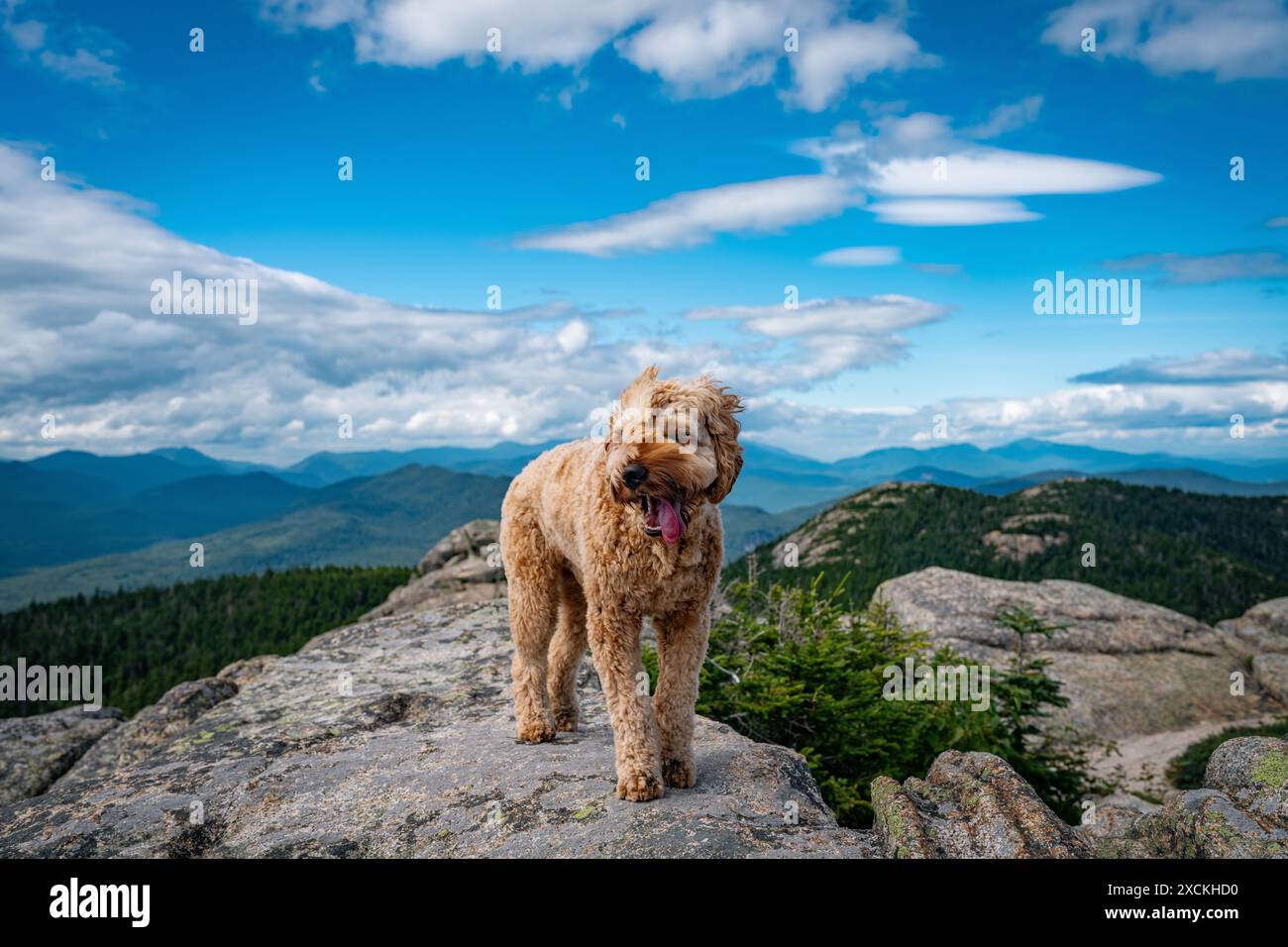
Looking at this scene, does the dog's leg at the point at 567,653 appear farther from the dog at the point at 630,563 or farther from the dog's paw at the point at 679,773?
the dog's paw at the point at 679,773

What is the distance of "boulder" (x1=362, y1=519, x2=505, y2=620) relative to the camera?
86.5 feet

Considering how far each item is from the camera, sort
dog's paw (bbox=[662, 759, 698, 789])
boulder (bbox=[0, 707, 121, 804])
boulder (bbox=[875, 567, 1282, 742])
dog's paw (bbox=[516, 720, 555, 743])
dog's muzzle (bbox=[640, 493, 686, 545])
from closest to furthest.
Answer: dog's muzzle (bbox=[640, 493, 686, 545])
dog's paw (bbox=[662, 759, 698, 789])
dog's paw (bbox=[516, 720, 555, 743])
boulder (bbox=[0, 707, 121, 804])
boulder (bbox=[875, 567, 1282, 742])

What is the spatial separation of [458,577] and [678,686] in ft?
78.7

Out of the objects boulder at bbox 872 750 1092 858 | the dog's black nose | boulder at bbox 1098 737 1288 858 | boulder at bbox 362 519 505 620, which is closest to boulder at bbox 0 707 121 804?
boulder at bbox 362 519 505 620

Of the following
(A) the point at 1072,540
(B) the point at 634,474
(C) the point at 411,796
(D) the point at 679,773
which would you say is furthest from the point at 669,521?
(A) the point at 1072,540

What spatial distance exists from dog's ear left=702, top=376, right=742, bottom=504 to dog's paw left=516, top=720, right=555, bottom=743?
3.26 meters

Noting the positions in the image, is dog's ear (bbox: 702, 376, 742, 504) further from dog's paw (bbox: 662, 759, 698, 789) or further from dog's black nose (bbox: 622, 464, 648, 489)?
dog's paw (bbox: 662, 759, 698, 789)

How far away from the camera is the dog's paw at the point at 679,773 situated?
6.22 m

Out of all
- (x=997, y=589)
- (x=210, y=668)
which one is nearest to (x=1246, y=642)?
(x=997, y=589)

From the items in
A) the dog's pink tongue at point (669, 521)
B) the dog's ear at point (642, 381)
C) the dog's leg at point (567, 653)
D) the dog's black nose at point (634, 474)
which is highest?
the dog's ear at point (642, 381)

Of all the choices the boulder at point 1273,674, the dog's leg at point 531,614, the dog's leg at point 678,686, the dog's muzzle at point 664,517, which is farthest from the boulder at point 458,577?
the boulder at point 1273,674

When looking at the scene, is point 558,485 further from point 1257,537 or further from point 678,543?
point 1257,537

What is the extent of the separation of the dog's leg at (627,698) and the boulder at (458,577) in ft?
52.7

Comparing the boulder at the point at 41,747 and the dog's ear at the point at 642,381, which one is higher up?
the dog's ear at the point at 642,381
